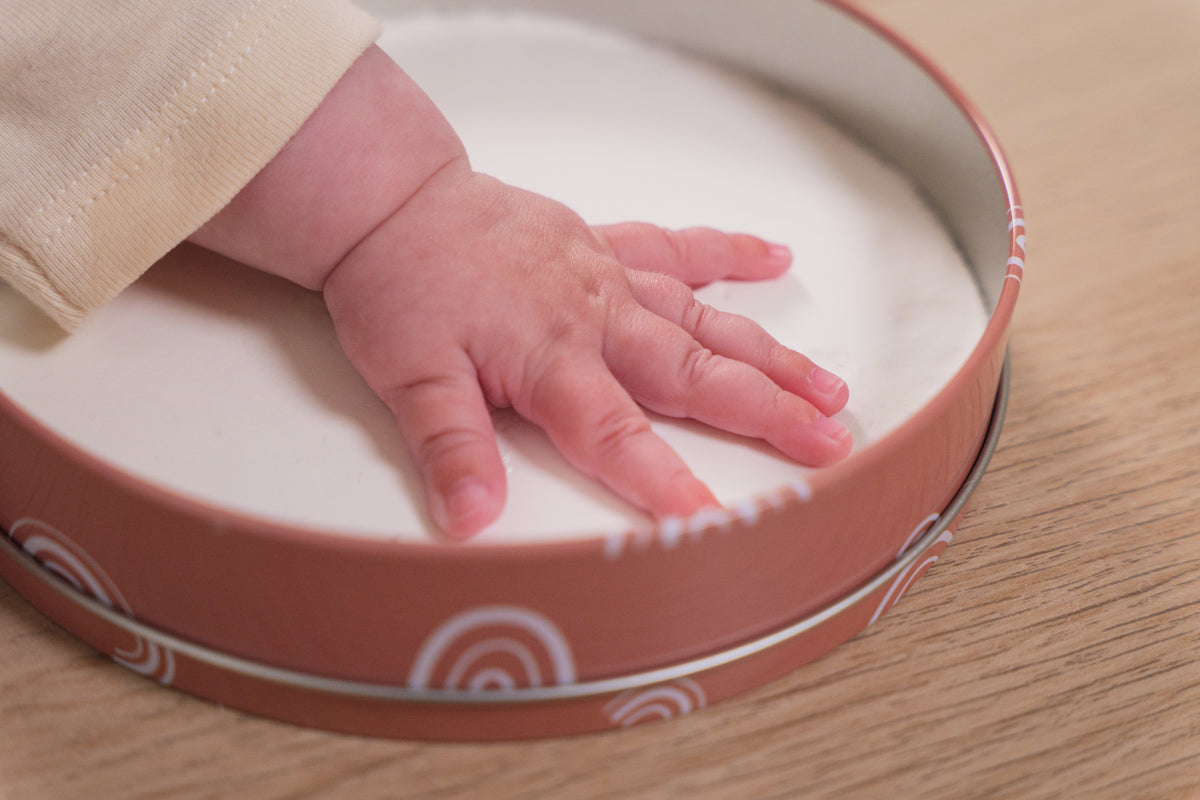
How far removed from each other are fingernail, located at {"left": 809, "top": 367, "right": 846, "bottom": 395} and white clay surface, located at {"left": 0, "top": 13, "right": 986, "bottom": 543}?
0.02 m

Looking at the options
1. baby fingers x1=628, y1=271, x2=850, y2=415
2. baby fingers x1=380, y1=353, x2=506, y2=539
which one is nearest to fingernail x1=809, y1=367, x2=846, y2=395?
baby fingers x1=628, y1=271, x2=850, y2=415

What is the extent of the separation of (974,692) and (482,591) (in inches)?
7.3

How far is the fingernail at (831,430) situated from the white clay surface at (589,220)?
0.02 metres

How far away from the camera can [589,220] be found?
53cm

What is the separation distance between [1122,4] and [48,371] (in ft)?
2.41

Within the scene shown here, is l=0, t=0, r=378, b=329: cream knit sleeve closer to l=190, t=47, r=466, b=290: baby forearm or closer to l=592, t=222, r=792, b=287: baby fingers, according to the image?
l=190, t=47, r=466, b=290: baby forearm

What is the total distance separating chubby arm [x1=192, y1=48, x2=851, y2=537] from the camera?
0.38 m

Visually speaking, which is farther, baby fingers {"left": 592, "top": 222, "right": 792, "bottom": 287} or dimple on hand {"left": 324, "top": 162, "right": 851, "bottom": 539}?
baby fingers {"left": 592, "top": 222, "right": 792, "bottom": 287}

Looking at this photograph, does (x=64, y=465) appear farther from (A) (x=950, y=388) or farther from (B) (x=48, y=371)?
(A) (x=950, y=388)

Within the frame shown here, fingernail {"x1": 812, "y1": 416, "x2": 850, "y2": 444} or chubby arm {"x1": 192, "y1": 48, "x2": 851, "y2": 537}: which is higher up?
chubby arm {"x1": 192, "y1": 48, "x2": 851, "y2": 537}

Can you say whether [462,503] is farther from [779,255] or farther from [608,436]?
[779,255]

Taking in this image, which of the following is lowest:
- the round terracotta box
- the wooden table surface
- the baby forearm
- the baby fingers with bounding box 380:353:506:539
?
the wooden table surface

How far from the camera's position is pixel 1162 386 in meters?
0.52

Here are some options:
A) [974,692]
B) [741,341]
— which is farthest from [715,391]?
[974,692]
